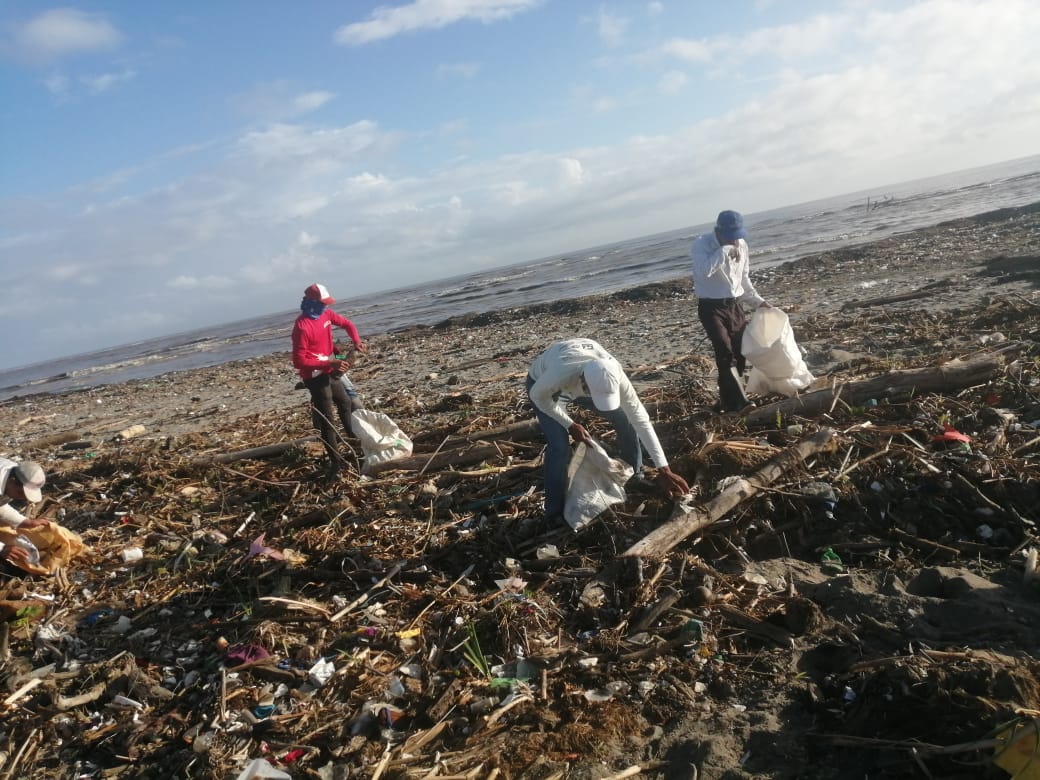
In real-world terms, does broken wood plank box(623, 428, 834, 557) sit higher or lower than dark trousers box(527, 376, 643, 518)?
lower

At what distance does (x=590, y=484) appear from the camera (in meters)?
4.26

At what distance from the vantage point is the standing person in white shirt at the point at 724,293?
5.62 metres

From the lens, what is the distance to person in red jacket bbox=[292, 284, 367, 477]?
598 cm

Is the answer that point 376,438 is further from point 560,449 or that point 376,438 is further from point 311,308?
point 560,449

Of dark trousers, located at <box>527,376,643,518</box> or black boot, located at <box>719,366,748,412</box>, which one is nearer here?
dark trousers, located at <box>527,376,643,518</box>

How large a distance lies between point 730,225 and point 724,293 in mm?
619

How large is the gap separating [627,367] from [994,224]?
60.3 feet

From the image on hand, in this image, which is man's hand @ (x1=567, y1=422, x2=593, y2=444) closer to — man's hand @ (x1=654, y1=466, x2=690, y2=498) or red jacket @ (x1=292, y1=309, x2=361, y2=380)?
man's hand @ (x1=654, y1=466, x2=690, y2=498)

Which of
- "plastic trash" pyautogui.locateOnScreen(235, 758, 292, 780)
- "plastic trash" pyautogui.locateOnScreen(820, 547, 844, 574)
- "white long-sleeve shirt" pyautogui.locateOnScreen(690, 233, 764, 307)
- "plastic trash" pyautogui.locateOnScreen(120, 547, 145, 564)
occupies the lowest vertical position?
"plastic trash" pyautogui.locateOnScreen(820, 547, 844, 574)

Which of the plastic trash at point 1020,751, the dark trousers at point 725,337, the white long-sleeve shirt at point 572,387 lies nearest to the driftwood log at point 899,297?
the dark trousers at point 725,337

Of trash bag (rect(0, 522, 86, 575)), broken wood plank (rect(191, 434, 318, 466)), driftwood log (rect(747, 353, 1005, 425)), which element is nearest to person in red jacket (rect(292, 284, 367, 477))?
broken wood plank (rect(191, 434, 318, 466))

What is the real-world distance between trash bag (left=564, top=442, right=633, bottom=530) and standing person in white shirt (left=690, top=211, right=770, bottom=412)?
2023 mm

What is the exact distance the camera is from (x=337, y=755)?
2.78m

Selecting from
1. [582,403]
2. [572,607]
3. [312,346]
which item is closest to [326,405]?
[312,346]
